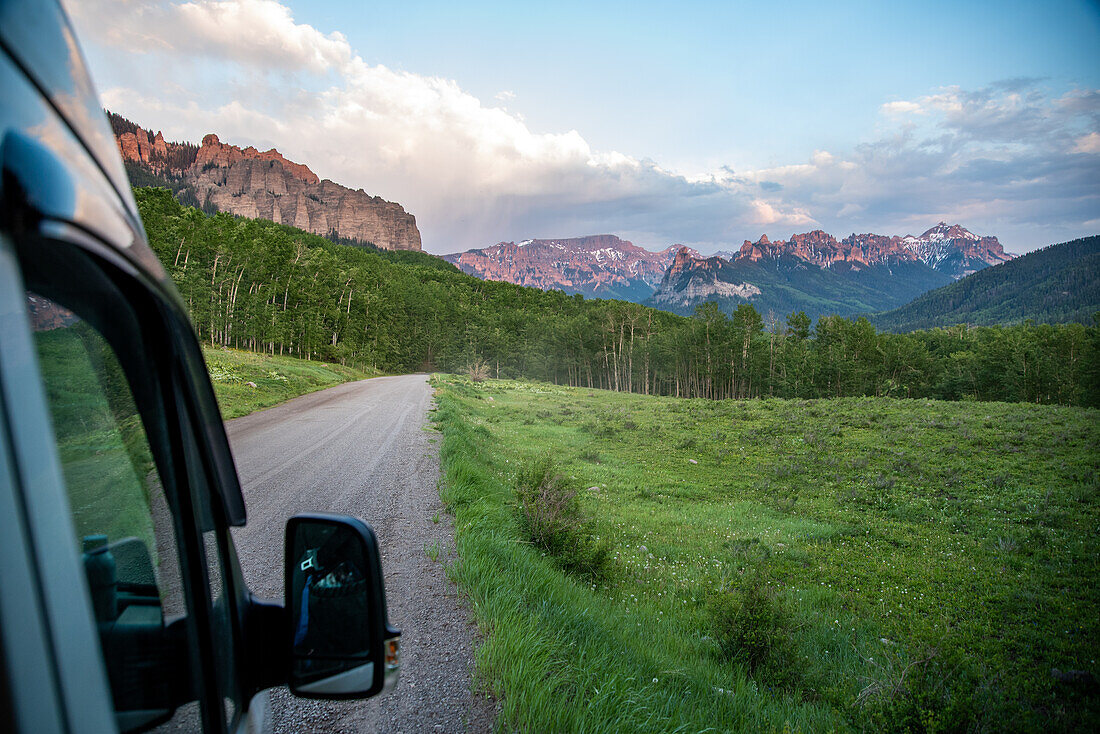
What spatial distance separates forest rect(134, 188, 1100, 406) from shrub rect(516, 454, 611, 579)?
1028 inches

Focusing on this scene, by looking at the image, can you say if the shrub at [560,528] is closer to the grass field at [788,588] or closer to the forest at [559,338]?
the grass field at [788,588]

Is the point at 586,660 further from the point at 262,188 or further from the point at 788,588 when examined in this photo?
the point at 262,188

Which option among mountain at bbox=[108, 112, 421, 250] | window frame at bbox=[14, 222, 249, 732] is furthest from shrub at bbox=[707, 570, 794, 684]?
mountain at bbox=[108, 112, 421, 250]

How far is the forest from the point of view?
41.2 meters

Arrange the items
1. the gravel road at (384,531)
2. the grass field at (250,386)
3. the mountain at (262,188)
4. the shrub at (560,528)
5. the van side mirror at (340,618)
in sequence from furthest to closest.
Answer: the mountain at (262,188) → the grass field at (250,386) → the shrub at (560,528) → the gravel road at (384,531) → the van side mirror at (340,618)

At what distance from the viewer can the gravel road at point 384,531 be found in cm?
322

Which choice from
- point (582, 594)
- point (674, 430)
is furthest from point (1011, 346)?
Answer: point (582, 594)

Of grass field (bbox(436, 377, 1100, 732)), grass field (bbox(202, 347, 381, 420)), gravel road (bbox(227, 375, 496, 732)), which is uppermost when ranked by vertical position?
grass field (bbox(202, 347, 381, 420))

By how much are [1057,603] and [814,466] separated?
9.04 metres

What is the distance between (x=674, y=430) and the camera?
76.3ft

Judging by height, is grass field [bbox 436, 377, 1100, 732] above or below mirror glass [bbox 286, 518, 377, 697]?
below

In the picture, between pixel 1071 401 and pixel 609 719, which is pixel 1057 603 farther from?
pixel 1071 401

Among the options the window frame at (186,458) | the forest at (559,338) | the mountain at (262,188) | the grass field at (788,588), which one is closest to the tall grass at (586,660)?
the grass field at (788,588)

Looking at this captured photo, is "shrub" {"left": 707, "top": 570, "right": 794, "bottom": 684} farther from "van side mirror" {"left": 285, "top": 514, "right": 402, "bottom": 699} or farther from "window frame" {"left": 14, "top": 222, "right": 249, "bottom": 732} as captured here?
"window frame" {"left": 14, "top": 222, "right": 249, "bottom": 732}
